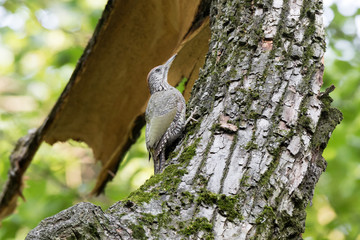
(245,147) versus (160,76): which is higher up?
(160,76)

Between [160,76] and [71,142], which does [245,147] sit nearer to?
[160,76]

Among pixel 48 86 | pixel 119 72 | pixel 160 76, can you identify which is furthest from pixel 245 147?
pixel 48 86

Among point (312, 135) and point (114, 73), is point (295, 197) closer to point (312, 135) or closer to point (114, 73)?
point (312, 135)

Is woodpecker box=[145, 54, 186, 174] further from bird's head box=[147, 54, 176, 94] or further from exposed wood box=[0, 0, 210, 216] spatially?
exposed wood box=[0, 0, 210, 216]

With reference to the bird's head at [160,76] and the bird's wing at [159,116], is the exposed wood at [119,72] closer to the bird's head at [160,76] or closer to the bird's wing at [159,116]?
the bird's head at [160,76]

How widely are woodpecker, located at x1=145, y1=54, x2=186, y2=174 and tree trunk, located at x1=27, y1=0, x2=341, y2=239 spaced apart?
1.24ft

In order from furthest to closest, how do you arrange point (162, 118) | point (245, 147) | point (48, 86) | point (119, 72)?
point (48, 86), point (119, 72), point (162, 118), point (245, 147)

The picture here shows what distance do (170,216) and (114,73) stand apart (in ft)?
10.9

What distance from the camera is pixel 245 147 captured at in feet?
8.46

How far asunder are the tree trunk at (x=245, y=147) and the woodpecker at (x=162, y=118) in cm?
38

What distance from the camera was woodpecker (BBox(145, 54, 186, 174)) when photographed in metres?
3.59

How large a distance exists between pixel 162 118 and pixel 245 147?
61.8 inches

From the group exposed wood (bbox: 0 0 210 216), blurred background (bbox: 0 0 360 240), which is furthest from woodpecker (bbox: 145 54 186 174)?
blurred background (bbox: 0 0 360 240)

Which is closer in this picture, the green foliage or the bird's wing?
the bird's wing
